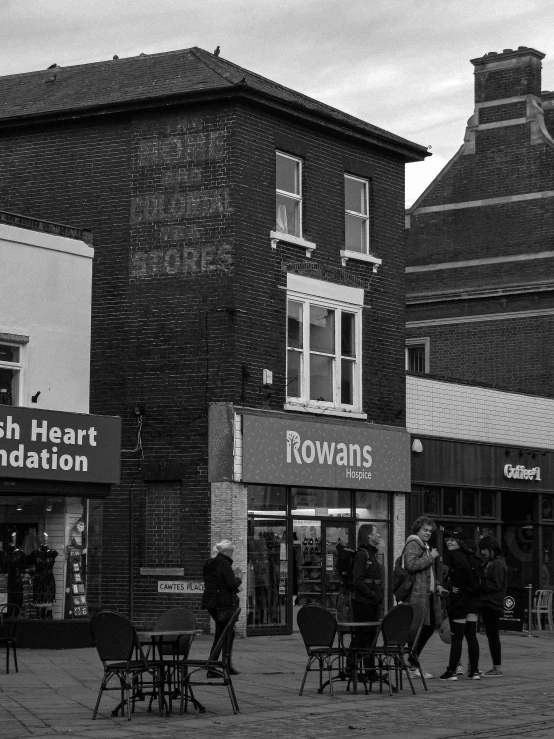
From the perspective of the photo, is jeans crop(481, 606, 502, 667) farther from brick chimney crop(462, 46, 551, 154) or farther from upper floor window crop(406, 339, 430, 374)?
brick chimney crop(462, 46, 551, 154)

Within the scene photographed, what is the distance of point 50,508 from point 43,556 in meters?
0.77

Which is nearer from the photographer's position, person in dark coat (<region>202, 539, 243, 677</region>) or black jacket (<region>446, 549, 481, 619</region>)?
black jacket (<region>446, 549, 481, 619</region>)

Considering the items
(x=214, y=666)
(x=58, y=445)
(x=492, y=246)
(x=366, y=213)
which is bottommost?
(x=214, y=666)

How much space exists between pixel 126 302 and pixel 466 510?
883cm

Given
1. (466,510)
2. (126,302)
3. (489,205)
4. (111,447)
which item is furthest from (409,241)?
(111,447)

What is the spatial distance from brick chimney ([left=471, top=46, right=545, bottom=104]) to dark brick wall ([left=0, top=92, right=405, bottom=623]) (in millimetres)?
11454

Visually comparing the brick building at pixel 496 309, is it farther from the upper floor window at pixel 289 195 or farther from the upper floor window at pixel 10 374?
the upper floor window at pixel 10 374

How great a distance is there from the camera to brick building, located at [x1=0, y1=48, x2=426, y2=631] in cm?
2572

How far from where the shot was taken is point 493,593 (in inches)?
729

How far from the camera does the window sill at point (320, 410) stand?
87.7 feet

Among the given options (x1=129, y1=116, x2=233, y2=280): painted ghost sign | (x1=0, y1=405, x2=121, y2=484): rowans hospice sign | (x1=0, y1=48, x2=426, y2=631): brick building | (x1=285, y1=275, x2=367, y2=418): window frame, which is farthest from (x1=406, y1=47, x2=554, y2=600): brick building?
(x1=0, y1=405, x2=121, y2=484): rowans hospice sign

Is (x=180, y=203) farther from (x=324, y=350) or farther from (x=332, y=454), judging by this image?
(x=332, y=454)

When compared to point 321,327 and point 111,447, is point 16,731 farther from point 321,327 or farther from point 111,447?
point 321,327

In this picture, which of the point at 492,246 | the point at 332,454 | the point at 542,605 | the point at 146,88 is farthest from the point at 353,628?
the point at 492,246
